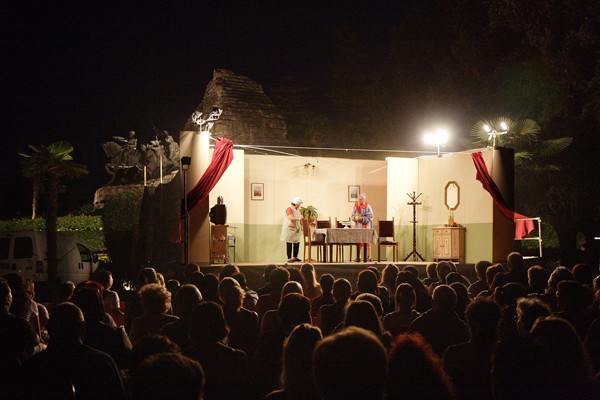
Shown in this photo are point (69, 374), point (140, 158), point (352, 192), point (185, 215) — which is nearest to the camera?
point (69, 374)

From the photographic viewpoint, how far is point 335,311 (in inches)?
196

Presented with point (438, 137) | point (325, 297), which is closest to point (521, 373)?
point (325, 297)

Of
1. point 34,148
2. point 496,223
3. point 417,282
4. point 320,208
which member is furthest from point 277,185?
point 417,282

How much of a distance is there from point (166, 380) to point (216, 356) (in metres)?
1.46

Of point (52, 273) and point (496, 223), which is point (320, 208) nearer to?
point (496, 223)

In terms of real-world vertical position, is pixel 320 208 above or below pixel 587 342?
above

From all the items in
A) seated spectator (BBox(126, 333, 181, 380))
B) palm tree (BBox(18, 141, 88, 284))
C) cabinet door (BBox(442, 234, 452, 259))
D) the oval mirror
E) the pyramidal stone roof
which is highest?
the pyramidal stone roof

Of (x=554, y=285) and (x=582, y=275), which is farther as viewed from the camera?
(x=582, y=275)

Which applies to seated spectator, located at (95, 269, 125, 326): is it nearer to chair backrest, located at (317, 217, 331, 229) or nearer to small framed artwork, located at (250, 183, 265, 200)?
chair backrest, located at (317, 217, 331, 229)

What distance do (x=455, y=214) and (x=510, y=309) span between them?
408 inches

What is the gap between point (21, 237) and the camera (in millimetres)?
13750

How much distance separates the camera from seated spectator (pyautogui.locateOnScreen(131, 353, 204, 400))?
6.02ft

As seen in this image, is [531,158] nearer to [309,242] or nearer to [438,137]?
[438,137]

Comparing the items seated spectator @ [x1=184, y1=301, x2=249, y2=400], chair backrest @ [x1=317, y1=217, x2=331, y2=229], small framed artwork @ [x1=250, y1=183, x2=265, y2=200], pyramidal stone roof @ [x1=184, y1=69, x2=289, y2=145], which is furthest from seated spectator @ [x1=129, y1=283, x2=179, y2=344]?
pyramidal stone roof @ [x1=184, y1=69, x2=289, y2=145]
